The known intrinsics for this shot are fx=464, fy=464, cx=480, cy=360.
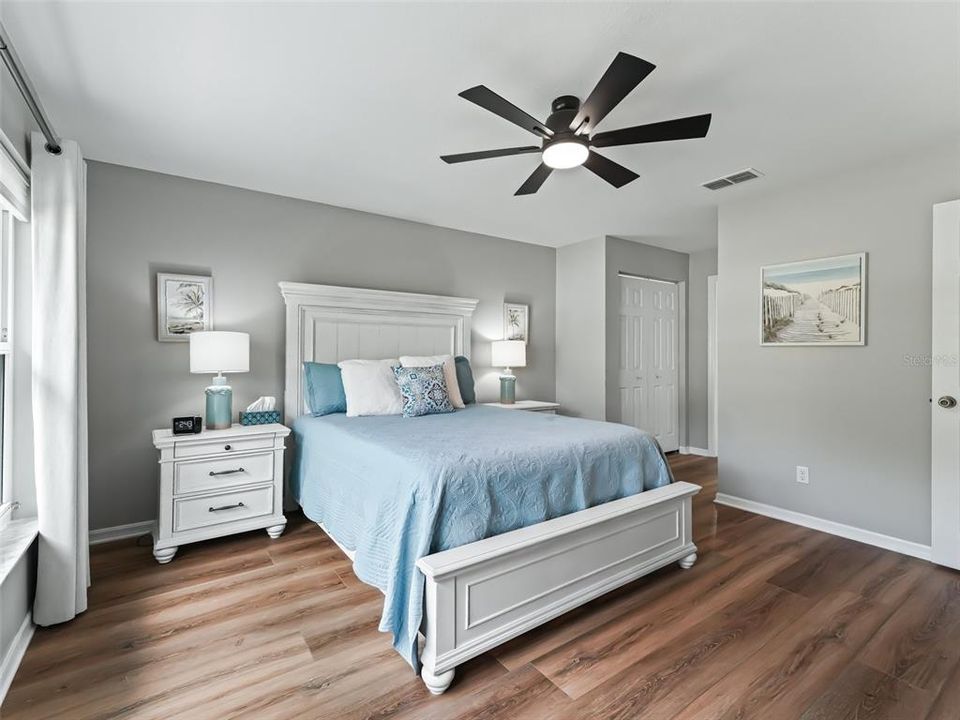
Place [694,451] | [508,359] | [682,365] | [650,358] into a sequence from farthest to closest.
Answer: [682,365] → [694,451] → [650,358] → [508,359]

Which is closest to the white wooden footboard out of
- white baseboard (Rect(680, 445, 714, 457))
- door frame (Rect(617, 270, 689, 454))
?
white baseboard (Rect(680, 445, 714, 457))

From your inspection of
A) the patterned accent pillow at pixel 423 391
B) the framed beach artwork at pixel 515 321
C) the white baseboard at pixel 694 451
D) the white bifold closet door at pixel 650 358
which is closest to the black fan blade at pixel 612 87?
the patterned accent pillow at pixel 423 391

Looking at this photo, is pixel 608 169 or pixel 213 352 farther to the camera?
pixel 213 352

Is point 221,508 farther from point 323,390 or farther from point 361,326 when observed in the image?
point 361,326

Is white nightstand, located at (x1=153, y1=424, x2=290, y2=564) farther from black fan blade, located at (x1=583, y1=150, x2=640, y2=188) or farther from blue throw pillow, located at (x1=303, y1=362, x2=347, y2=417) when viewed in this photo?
black fan blade, located at (x1=583, y1=150, x2=640, y2=188)

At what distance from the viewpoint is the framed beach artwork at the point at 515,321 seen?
4.84 metres

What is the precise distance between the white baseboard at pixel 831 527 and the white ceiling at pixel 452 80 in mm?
2355

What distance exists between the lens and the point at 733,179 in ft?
10.5

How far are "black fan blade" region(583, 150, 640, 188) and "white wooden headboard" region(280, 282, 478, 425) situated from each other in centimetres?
214

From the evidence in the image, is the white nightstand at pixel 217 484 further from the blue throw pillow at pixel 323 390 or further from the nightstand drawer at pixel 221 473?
the blue throw pillow at pixel 323 390

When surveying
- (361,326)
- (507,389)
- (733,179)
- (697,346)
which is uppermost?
(733,179)

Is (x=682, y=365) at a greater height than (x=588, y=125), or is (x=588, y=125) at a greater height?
(x=588, y=125)

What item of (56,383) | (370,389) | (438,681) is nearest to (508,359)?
(370,389)

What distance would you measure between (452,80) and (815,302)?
9.29 ft
